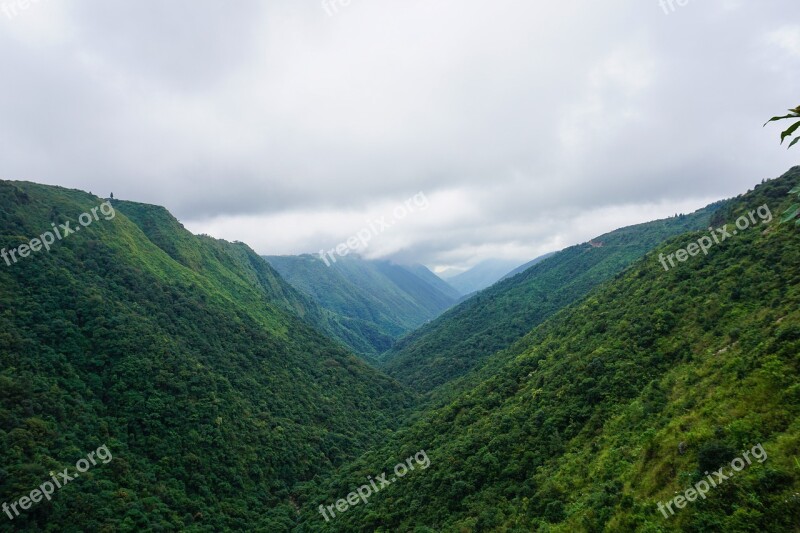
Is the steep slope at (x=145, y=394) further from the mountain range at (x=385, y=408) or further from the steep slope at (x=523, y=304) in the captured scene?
the steep slope at (x=523, y=304)

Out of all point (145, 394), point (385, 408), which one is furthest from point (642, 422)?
point (385, 408)

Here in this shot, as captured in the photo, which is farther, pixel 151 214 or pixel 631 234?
pixel 631 234

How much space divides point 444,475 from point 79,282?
7981 centimetres

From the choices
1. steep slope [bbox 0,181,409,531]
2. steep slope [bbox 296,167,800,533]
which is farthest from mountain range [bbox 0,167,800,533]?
steep slope [bbox 0,181,409,531]

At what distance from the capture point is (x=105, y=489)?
170ft

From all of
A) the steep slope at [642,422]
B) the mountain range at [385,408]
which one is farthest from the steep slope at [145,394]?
the steep slope at [642,422]

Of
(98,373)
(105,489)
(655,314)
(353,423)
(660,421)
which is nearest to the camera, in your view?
(660,421)

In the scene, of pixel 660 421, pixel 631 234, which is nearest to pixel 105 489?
pixel 660 421

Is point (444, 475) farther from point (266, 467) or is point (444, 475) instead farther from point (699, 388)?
point (266, 467)

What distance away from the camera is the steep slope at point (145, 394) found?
52.1 metres

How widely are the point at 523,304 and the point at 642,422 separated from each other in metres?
132

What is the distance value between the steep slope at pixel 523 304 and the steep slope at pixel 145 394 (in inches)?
1276

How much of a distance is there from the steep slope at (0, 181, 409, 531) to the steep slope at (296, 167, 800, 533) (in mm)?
15679

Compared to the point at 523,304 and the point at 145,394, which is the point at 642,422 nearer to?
the point at 145,394
